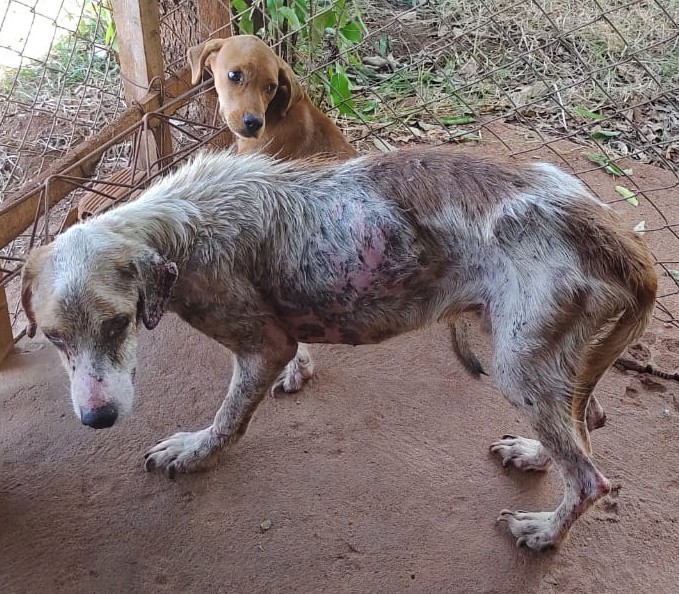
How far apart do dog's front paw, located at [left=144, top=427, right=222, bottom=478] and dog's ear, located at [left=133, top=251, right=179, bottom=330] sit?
2.64 ft

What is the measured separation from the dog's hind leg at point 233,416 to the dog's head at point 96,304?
1.88ft

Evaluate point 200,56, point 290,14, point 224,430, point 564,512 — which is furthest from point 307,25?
point 564,512

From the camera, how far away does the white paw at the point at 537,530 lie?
2881mm

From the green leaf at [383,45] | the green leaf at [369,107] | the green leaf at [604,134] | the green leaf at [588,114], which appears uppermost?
the green leaf at [383,45]

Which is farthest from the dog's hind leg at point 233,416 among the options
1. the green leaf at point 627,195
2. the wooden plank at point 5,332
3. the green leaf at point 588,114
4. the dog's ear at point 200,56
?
the green leaf at point 588,114

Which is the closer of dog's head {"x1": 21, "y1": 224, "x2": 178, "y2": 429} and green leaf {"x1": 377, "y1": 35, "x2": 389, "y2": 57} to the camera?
dog's head {"x1": 21, "y1": 224, "x2": 178, "y2": 429}

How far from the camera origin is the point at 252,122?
151 inches

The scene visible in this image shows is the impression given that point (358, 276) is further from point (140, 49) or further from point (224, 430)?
point (140, 49)

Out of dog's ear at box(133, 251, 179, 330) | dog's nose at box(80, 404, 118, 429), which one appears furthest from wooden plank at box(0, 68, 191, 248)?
dog's nose at box(80, 404, 118, 429)

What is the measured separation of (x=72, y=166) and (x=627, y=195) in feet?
12.3

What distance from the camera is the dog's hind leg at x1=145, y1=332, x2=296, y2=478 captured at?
9.80ft

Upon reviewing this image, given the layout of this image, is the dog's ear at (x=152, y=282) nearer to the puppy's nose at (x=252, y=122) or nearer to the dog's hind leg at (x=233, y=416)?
the dog's hind leg at (x=233, y=416)

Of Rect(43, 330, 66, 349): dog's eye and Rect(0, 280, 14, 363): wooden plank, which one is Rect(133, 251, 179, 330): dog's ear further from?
Rect(0, 280, 14, 363): wooden plank

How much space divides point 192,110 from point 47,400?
8.49 ft
